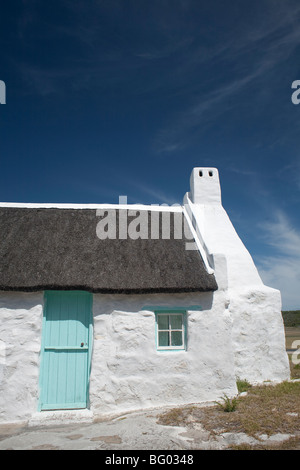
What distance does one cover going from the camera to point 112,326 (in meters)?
6.66

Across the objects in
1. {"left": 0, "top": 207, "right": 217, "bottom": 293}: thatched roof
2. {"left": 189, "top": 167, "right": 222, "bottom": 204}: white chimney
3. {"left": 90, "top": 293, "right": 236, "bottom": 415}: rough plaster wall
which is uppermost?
{"left": 189, "top": 167, "right": 222, "bottom": 204}: white chimney

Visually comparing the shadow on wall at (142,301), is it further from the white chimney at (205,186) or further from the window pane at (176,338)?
the white chimney at (205,186)

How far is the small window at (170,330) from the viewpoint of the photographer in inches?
274

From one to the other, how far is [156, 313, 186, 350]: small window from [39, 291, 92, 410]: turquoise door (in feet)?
5.10

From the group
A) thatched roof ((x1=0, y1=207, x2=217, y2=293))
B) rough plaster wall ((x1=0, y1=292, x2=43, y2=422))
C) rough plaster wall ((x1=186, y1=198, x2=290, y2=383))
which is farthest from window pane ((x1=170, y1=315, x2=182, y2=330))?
rough plaster wall ((x1=0, y1=292, x2=43, y2=422))

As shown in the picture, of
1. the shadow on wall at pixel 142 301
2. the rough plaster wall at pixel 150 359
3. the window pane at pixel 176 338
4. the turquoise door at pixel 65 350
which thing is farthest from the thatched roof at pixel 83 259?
the window pane at pixel 176 338

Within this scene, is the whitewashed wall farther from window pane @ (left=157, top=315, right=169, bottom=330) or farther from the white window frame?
window pane @ (left=157, top=315, right=169, bottom=330)

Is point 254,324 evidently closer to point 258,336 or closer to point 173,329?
point 258,336

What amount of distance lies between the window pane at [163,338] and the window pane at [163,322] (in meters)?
0.11

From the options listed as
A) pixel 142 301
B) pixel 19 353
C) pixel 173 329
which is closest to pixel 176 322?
pixel 173 329

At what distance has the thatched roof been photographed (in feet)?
21.7

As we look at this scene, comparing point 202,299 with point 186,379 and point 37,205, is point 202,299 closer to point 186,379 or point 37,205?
point 186,379

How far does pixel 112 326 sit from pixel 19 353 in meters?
1.93

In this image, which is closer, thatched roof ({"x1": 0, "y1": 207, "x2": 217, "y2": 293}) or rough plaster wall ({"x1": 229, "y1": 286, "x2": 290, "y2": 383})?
thatched roof ({"x1": 0, "y1": 207, "x2": 217, "y2": 293})
